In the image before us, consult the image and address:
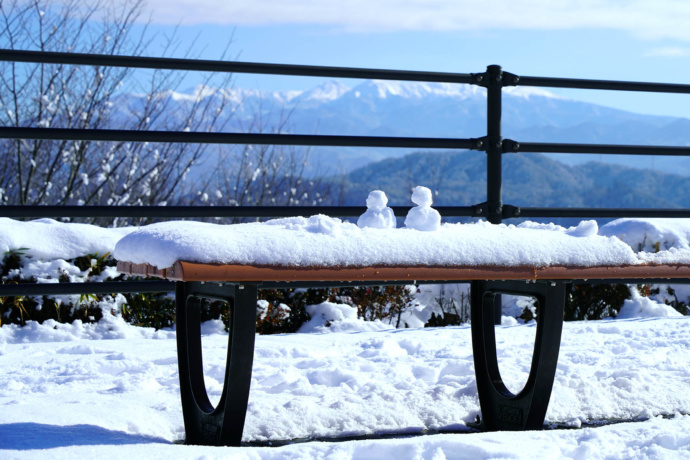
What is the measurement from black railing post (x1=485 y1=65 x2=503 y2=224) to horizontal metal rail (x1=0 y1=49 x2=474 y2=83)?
0.11m

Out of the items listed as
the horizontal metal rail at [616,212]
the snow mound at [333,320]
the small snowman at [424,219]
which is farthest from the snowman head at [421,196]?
the horizontal metal rail at [616,212]

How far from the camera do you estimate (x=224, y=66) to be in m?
3.15

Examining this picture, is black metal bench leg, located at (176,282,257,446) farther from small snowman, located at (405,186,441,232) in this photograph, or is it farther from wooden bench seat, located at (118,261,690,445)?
small snowman, located at (405,186,441,232)

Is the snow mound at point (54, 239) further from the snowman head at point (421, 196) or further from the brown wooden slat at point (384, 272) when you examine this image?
the snowman head at point (421, 196)

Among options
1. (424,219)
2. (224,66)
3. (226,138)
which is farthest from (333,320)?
(424,219)

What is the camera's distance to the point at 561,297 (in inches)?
71.4

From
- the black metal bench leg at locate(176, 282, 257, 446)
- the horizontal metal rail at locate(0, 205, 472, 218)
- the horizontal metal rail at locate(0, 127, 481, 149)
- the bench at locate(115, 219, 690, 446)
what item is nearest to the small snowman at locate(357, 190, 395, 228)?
the bench at locate(115, 219, 690, 446)

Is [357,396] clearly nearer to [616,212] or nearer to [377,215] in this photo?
[377,215]

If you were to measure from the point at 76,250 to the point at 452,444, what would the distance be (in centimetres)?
249

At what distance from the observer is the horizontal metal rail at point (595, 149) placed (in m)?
3.49

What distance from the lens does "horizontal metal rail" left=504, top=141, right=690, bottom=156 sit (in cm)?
349

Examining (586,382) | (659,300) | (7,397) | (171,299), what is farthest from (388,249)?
(659,300)

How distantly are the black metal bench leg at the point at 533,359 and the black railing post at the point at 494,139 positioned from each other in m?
1.55

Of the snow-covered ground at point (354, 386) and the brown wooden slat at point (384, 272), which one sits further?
the snow-covered ground at point (354, 386)
